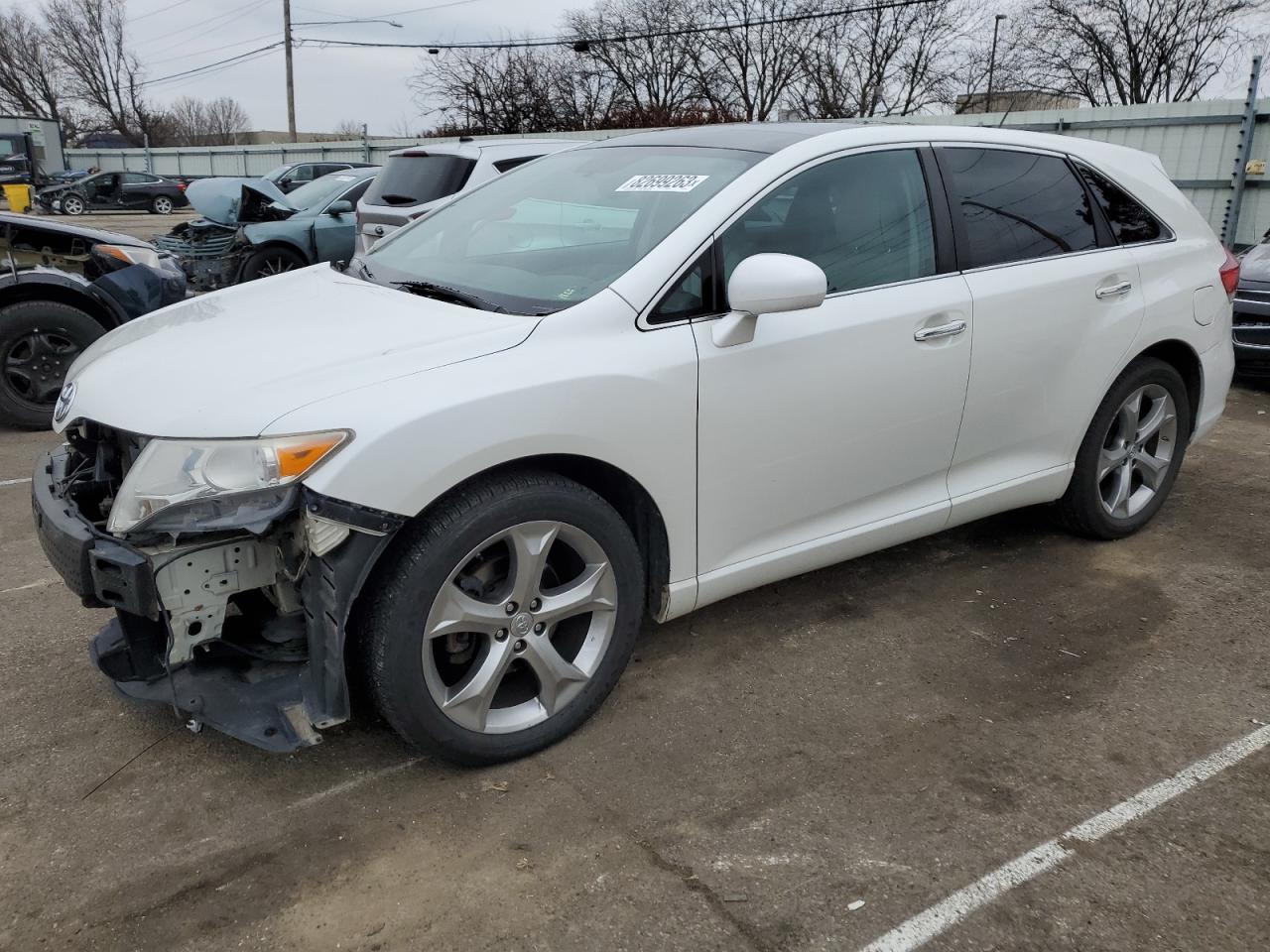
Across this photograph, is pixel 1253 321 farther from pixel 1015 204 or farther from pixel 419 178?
pixel 419 178

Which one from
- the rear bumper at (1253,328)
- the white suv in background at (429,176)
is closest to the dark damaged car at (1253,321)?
the rear bumper at (1253,328)

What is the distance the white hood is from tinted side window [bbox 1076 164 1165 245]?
8.61ft

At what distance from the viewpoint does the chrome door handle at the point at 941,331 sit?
10.7 feet

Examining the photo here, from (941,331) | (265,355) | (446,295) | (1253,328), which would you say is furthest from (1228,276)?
(265,355)

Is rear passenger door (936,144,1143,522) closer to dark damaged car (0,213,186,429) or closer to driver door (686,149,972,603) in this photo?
driver door (686,149,972,603)

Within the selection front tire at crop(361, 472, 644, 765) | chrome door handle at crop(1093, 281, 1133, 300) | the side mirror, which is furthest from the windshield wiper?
chrome door handle at crop(1093, 281, 1133, 300)

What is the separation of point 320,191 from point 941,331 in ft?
34.2

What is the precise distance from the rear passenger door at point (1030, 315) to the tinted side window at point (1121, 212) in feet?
0.24

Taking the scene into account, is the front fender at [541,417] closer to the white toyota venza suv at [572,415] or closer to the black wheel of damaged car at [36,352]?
the white toyota venza suv at [572,415]

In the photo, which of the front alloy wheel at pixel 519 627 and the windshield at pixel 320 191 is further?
the windshield at pixel 320 191

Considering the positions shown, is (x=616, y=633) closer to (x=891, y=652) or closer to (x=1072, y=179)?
(x=891, y=652)

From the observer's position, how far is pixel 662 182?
10.4 feet

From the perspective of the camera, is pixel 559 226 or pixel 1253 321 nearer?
pixel 559 226

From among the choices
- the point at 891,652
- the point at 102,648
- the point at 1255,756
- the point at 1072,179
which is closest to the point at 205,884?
the point at 102,648
